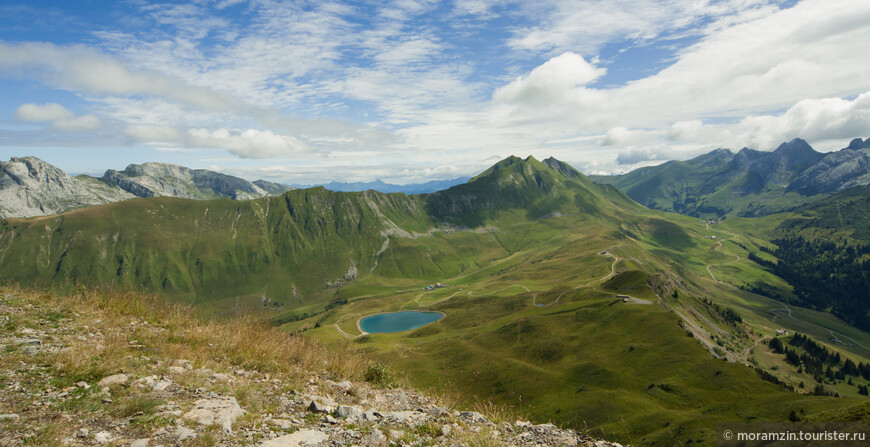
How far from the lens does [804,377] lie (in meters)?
130

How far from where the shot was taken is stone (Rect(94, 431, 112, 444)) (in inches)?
272

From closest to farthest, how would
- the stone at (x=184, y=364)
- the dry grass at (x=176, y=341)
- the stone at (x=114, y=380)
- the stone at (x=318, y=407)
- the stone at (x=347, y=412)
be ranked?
1. the stone at (x=114, y=380)
2. the stone at (x=347, y=412)
3. the stone at (x=318, y=407)
4. the dry grass at (x=176, y=341)
5. the stone at (x=184, y=364)

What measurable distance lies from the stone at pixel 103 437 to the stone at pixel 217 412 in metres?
1.28

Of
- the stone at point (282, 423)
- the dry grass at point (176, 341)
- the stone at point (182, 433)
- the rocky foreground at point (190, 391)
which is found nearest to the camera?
the stone at point (182, 433)

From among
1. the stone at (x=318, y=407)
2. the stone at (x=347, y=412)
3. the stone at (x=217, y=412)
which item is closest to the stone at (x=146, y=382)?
the stone at (x=217, y=412)

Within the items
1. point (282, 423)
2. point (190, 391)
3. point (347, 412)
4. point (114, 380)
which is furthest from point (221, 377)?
point (347, 412)

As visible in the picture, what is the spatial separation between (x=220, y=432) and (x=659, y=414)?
76.5 m

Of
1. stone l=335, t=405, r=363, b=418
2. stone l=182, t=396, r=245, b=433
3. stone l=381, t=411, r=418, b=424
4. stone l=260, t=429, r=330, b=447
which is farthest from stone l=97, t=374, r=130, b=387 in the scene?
stone l=381, t=411, r=418, b=424

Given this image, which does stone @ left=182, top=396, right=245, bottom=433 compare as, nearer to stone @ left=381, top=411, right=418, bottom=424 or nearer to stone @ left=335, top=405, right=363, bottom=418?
stone @ left=335, top=405, right=363, bottom=418

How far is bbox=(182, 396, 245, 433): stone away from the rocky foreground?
0.03 m

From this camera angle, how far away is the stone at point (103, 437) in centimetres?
690

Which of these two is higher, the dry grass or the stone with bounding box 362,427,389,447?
the dry grass

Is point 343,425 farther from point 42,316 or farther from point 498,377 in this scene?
point 498,377

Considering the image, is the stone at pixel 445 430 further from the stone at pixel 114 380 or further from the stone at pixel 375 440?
the stone at pixel 114 380
